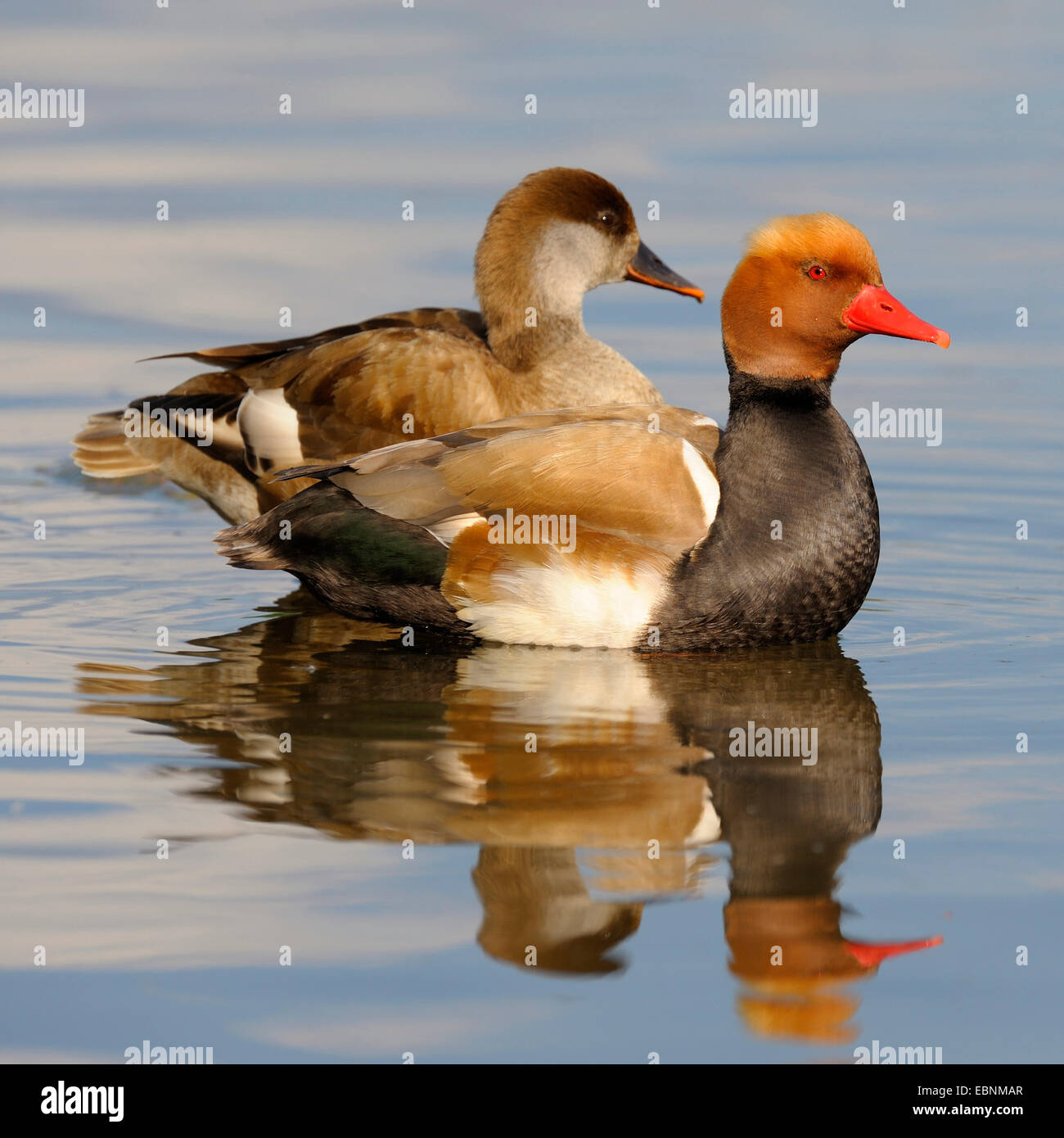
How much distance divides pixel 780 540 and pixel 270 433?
9.42 feet

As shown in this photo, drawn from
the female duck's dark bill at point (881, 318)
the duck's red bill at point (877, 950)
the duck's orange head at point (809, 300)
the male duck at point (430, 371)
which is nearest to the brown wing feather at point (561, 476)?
the duck's orange head at point (809, 300)

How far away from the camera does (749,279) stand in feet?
26.3

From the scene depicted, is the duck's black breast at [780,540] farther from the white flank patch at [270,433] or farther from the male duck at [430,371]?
the white flank patch at [270,433]

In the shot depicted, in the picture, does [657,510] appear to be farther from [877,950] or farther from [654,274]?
[654,274]

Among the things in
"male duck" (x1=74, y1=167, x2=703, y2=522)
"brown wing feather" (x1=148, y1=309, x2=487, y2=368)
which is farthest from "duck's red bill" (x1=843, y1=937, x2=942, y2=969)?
"brown wing feather" (x1=148, y1=309, x2=487, y2=368)

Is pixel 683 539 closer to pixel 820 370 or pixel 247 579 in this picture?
pixel 820 370

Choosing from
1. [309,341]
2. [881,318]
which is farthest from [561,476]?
[309,341]

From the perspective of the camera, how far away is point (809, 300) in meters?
7.89

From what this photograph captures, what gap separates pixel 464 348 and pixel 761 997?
17.3 feet

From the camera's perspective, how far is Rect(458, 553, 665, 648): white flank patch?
7.63 meters

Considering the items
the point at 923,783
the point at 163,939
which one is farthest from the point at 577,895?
the point at 923,783

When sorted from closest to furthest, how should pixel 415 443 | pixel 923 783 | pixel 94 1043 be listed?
pixel 94 1043, pixel 923 783, pixel 415 443

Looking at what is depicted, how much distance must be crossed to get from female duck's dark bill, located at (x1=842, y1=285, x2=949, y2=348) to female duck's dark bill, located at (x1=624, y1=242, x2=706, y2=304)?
2603 mm

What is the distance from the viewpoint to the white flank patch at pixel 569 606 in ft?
25.0
